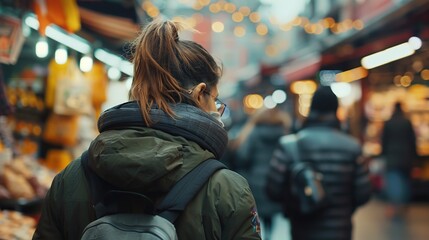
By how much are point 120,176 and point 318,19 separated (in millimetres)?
33930

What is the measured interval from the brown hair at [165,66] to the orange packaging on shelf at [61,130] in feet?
23.9

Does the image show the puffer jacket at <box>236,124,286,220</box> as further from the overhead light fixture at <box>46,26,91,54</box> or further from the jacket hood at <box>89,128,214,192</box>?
the jacket hood at <box>89,128,214,192</box>

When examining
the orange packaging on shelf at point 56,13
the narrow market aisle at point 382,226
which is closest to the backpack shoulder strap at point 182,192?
the orange packaging on shelf at point 56,13

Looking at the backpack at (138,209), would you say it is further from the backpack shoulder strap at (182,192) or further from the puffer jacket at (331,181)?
the puffer jacket at (331,181)

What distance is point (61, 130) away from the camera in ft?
32.5

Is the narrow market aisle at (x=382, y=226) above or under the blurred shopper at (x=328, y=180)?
under

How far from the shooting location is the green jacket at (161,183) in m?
2.43

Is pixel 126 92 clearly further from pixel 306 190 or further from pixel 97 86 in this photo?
pixel 306 190

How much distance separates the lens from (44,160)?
10.0m

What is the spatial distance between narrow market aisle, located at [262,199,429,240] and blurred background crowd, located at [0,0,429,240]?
0.06 feet

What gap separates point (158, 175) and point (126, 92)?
9.77 meters

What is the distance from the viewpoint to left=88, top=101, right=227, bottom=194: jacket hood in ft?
7.96

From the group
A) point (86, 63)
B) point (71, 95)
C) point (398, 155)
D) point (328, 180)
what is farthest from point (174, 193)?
point (398, 155)

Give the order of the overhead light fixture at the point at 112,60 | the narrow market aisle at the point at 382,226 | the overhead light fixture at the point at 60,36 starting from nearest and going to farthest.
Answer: the overhead light fixture at the point at 60,36 → the overhead light fixture at the point at 112,60 → the narrow market aisle at the point at 382,226
